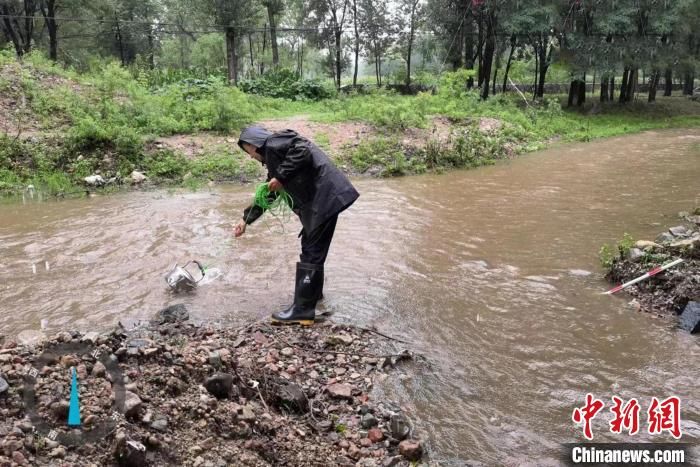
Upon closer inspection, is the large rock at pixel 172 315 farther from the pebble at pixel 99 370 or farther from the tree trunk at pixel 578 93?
the tree trunk at pixel 578 93

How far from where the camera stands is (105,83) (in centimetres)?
1353

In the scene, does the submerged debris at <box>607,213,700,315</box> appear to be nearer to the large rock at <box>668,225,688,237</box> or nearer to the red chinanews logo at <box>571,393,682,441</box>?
the large rock at <box>668,225,688,237</box>

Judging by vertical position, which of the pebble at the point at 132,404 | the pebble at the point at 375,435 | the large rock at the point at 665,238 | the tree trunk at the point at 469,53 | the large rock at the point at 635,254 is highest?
the tree trunk at the point at 469,53

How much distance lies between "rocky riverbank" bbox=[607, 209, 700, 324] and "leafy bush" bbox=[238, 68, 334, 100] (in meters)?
20.3

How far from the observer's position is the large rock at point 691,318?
4645 millimetres

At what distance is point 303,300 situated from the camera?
4.79 m

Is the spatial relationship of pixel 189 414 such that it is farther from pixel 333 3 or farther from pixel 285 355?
pixel 333 3

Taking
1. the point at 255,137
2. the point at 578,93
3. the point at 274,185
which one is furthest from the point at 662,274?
the point at 578,93

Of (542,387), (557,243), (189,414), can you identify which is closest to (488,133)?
(557,243)

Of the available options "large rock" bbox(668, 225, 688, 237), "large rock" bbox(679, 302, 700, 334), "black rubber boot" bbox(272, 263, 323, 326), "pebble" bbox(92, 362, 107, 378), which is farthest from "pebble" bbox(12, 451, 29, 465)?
"large rock" bbox(668, 225, 688, 237)

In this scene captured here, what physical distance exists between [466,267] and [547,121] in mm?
17122

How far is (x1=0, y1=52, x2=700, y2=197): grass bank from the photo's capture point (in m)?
11.4

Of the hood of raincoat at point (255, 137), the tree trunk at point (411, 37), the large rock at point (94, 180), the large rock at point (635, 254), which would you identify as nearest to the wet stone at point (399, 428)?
the hood of raincoat at point (255, 137)

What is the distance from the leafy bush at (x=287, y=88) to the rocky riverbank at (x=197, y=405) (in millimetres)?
21894
